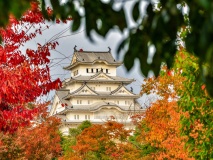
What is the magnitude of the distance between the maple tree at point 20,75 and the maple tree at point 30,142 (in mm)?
5514

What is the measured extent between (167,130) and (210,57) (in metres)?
19.0

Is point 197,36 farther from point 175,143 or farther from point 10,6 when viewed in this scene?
point 175,143

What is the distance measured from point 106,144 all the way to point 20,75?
19288 millimetres

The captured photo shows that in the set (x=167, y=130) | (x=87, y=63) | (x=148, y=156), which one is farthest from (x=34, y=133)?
(x=87, y=63)

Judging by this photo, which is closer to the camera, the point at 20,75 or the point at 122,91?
the point at 20,75

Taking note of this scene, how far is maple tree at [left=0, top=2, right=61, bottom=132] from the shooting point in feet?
31.2

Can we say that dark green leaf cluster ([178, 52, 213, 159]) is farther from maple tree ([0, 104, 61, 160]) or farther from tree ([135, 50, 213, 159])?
maple tree ([0, 104, 61, 160])

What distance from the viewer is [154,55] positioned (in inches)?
101

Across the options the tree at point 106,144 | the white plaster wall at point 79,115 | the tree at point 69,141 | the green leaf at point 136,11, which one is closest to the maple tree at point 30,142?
the tree at point 69,141

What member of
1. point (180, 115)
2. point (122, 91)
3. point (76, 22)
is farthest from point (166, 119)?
point (122, 91)

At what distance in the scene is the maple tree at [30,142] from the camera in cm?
2294

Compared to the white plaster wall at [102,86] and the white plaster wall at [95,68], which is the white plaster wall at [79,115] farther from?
the white plaster wall at [95,68]

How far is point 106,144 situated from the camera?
28.6 m

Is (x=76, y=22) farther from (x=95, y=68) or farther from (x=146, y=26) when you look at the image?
(x=95, y=68)
